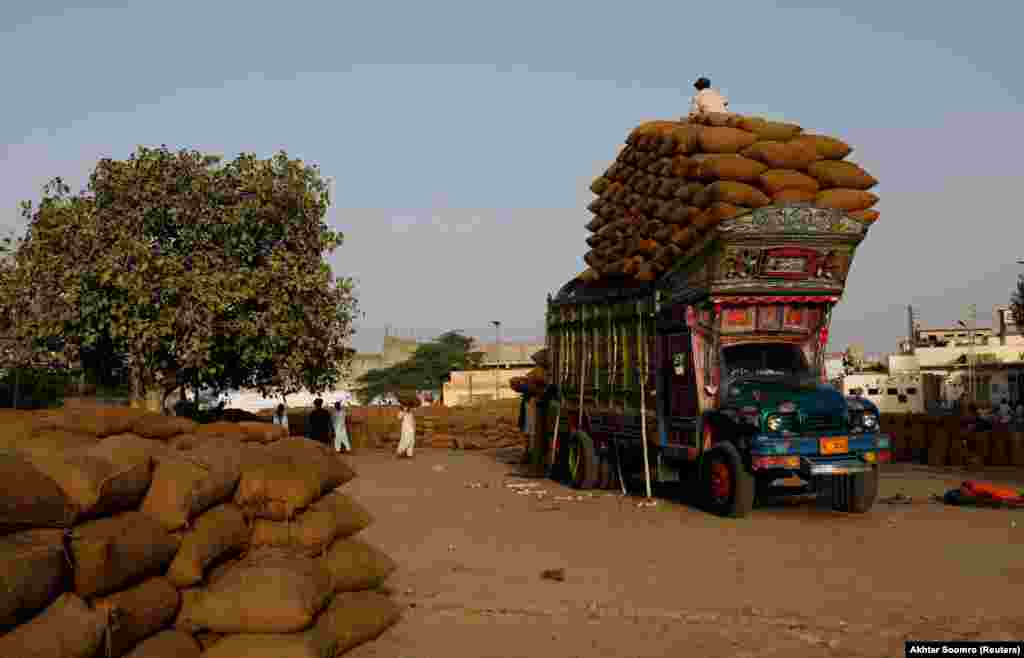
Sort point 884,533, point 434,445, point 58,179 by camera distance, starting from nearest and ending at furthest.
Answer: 1. point 884,533
2. point 58,179
3. point 434,445

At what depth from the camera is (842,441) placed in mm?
11992

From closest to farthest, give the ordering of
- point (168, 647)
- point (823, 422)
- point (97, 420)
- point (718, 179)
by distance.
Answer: point (168, 647) < point (97, 420) < point (823, 422) < point (718, 179)

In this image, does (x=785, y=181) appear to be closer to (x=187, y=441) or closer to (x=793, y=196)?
(x=793, y=196)

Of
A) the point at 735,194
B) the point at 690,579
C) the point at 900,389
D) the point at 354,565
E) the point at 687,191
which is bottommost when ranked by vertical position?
the point at 690,579

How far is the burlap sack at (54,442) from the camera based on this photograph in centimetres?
556

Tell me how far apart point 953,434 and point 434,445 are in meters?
14.9

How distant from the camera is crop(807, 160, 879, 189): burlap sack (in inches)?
525

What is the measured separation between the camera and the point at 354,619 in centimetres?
641

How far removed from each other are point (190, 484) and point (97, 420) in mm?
1142

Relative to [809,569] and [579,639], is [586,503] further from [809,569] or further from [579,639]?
[579,639]

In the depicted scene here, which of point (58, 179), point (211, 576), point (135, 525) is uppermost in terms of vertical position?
point (58, 179)

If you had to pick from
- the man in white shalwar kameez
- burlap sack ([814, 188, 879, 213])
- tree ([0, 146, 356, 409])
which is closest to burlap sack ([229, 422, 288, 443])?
burlap sack ([814, 188, 879, 213])

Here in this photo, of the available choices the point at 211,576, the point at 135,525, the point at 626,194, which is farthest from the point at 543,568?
the point at 626,194

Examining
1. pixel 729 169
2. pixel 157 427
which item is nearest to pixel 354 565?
pixel 157 427
